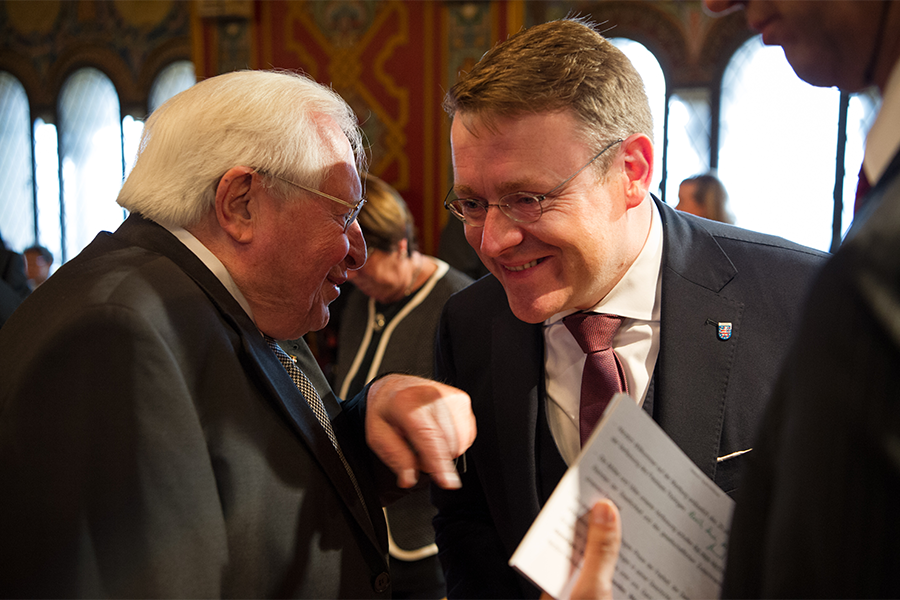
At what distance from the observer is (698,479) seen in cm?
99

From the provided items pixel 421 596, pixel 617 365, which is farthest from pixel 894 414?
pixel 421 596

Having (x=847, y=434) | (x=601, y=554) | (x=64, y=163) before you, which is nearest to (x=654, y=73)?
(x=601, y=554)

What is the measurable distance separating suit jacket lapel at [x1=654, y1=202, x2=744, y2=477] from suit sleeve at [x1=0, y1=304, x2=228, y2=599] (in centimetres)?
95

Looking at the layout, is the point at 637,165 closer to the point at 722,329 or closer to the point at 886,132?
the point at 722,329

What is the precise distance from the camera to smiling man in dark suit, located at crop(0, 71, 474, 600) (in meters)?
1.05

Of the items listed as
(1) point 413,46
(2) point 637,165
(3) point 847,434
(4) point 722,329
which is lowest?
(4) point 722,329

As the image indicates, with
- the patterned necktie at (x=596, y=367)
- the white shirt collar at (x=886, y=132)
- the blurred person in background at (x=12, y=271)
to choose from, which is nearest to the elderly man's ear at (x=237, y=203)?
the patterned necktie at (x=596, y=367)

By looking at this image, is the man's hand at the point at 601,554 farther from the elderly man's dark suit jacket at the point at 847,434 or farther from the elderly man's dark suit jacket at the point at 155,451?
the elderly man's dark suit jacket at the point at 155,451

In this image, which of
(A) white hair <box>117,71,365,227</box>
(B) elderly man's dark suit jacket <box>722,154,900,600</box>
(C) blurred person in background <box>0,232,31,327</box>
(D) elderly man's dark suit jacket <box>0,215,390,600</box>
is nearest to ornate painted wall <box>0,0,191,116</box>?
(C) blurred person in background <box>0,232,31,327</box>

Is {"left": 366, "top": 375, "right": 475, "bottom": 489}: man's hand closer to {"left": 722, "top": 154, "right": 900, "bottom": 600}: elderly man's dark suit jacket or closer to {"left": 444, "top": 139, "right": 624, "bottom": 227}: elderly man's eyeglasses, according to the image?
{"left": 444, "top": 139, "right": 624, "bottom": 227}: elderly man's eyeglasses

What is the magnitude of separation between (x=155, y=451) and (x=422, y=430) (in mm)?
477

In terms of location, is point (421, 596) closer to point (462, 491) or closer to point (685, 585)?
point (462, 491)

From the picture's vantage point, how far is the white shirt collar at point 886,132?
0.63 meters

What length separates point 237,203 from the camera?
1.44 m
